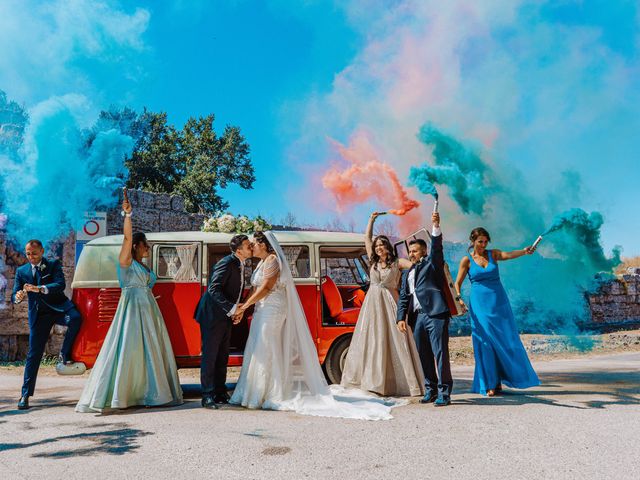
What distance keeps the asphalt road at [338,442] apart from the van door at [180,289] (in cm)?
98

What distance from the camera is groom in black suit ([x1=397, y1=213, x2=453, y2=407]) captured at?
5945mm

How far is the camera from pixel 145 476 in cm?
354

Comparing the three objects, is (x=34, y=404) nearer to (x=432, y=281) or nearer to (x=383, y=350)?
(x=383, y=350)

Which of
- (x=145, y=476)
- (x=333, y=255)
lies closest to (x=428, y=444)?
(x=145, y=476)

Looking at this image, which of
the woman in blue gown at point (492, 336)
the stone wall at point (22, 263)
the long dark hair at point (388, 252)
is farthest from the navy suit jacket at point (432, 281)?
the stone wall at point (22, 263)

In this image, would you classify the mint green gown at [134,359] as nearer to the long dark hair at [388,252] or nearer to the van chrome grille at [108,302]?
the van chrome grille at [108,302]

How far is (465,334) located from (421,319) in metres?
12.6

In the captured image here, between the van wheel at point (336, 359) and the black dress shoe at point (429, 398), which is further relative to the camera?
the van wheel at point (336, 359)

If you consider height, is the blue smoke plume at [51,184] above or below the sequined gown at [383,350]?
above

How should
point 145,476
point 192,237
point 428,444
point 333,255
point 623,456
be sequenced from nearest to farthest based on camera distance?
1. point 145,476
2. point 623,456
3. point 428,444
4. point 192,237
5. point 333,255

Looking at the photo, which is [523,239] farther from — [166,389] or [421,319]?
[166,389]

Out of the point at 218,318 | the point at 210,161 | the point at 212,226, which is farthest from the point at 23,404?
the point at 210,161

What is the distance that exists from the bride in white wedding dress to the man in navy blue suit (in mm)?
2228

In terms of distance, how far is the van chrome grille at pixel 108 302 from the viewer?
6895mm
